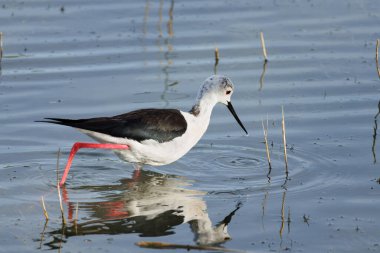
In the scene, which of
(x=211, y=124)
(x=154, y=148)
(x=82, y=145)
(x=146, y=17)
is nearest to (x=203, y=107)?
(x=154, y=148)

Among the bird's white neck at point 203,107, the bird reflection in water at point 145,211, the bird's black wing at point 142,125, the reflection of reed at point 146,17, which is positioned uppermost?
the reflection of reed at point 146,17

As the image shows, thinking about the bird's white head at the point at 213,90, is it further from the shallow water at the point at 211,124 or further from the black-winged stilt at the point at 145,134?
the shallow water at the point at 211,124

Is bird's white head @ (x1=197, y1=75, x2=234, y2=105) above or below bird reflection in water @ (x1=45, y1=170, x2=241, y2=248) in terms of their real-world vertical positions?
above

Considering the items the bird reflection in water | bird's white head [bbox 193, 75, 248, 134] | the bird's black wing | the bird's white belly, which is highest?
bird's white head [bbox 193, 75, 248, 134]

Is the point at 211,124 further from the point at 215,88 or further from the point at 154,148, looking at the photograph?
the point at 154,148

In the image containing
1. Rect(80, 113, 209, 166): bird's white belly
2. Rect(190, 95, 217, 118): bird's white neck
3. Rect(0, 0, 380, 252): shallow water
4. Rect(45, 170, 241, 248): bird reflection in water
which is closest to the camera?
Rect(45, 170, 241, 248): bird reflection in water

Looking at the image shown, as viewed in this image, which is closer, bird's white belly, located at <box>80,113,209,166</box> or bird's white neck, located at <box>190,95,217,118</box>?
bird's white belly, located at <box>80,113,209,166</box>

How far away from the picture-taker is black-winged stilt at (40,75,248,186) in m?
8.98

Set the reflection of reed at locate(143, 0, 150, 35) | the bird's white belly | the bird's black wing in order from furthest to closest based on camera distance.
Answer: the reflection of reed at locate(143, 0, 150, 35) < the bird's white belly < the bird's black wing

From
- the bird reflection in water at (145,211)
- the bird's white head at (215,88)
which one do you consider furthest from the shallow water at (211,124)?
the bird's white head at (215,88)

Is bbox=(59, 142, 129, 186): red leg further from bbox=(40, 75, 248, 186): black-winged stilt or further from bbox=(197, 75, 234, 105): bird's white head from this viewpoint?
bbox=(197, 75, 234, 105): bird's white head

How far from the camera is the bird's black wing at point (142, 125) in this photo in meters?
8.93

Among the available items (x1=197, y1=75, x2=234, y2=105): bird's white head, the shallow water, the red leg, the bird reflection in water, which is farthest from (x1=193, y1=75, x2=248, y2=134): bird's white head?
the red leg

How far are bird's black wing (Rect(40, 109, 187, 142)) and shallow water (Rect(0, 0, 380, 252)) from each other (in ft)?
1.68
